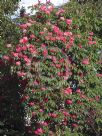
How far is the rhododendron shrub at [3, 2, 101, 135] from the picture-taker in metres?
8.90

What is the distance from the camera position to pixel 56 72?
8.98 metres

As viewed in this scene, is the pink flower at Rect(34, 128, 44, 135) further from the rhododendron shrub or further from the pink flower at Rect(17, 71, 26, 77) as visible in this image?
the pink flower at Rect(17, 71, 26, 77)

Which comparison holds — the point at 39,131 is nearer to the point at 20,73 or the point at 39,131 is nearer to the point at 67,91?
the point at 67,91

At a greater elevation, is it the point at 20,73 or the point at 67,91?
the point at 20,73

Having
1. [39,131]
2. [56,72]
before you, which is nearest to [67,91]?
[56,72]

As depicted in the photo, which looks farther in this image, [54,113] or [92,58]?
[92,58]

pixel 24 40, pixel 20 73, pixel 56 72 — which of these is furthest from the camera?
pixel 24 40

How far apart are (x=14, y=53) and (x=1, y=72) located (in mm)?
999

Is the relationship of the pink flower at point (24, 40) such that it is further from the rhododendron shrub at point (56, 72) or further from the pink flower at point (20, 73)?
the pink flower at point (20, 73)

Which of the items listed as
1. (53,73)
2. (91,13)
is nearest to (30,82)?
(53,73)

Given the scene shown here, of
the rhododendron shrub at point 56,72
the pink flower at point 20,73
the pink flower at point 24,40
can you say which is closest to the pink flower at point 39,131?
the rhododendron shrub at point 56,72

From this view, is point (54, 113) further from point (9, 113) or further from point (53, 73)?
point (9, 113)

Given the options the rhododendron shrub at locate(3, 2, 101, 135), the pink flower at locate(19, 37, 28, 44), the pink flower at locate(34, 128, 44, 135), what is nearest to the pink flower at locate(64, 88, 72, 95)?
the rhododendron shrub at locate(3, 2, 101, 135)

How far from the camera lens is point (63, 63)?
9.16m
